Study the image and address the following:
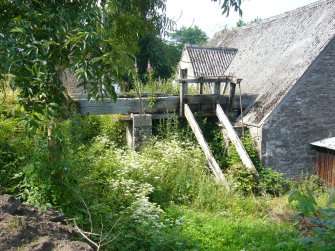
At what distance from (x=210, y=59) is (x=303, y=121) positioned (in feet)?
24.0

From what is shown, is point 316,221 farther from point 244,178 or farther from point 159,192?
point 244,178

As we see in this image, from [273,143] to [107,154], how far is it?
16.4 feet

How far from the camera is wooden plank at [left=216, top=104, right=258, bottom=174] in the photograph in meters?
10.0

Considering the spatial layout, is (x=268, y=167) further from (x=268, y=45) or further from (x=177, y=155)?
(x=268, y=45)

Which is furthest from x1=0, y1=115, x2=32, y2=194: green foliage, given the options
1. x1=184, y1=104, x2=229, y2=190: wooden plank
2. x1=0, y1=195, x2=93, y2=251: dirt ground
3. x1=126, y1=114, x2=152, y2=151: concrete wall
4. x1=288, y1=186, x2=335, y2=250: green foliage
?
x1=184, y1=104, x2=229, y2=190: wooden plank

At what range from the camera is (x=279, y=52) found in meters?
14.0

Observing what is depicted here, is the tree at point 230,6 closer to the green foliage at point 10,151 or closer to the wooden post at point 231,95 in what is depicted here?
the green foliage at point 10,151

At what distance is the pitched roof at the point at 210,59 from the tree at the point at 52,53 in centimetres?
1326

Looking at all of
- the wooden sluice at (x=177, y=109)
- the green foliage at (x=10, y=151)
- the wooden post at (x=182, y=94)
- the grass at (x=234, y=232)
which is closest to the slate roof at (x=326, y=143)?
the wooden sluice at (x=177, y=109)

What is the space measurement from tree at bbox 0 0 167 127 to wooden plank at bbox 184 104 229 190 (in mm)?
5763

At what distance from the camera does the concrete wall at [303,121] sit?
1115 centimetres

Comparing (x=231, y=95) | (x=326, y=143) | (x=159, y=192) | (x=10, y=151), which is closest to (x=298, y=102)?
(x=326, y=143)

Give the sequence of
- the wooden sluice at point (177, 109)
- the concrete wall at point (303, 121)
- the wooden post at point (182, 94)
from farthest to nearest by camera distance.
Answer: the wooden post at point (182, 94) < the concrete wall at point (303, 121) < the wooden sluice at point (177, 109)

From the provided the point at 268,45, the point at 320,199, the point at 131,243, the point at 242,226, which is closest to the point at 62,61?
the point at 131,243
